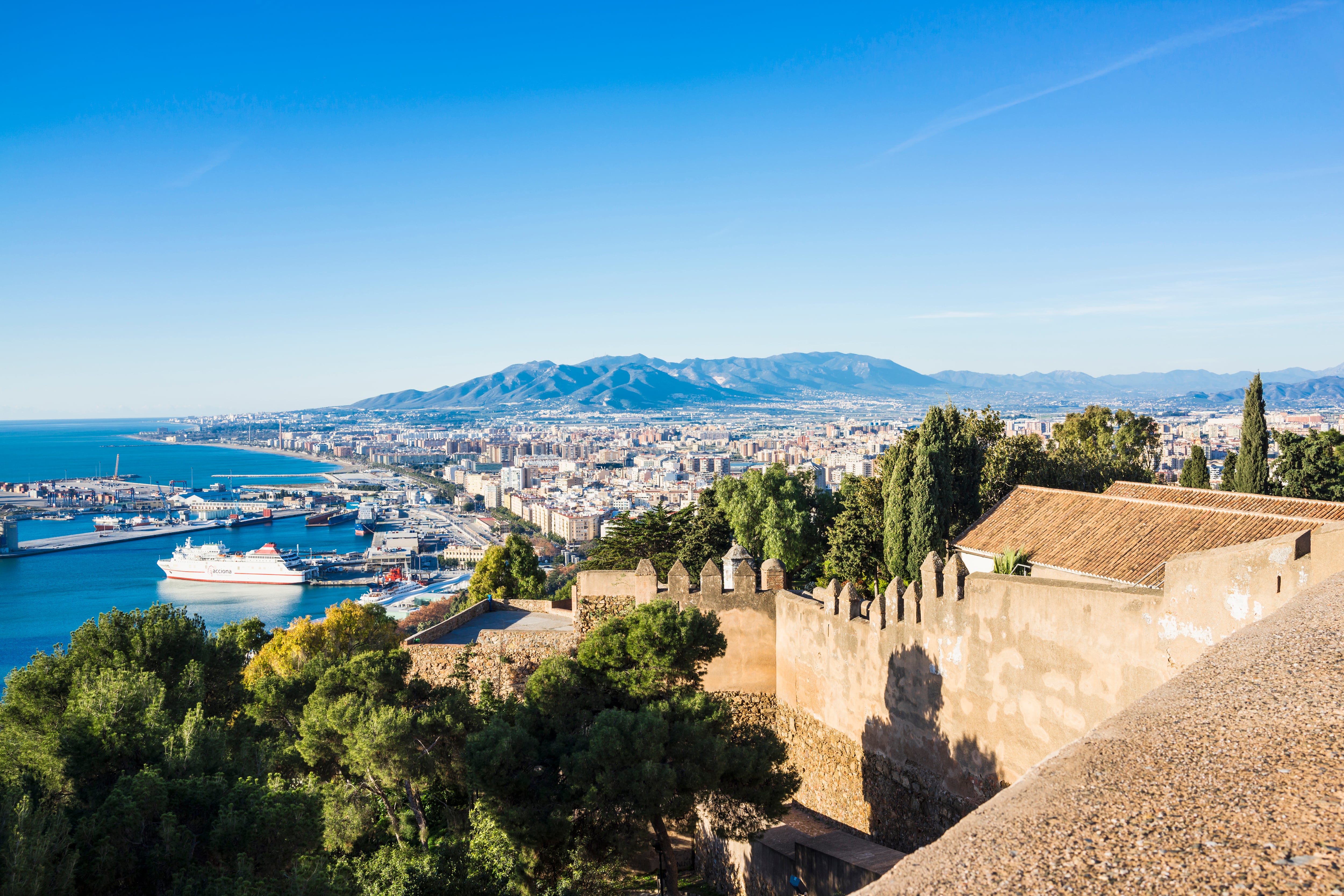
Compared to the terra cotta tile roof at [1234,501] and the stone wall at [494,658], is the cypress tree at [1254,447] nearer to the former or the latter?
the terra cotta tile roof at [1234,501]

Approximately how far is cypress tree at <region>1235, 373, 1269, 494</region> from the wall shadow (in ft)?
46.3

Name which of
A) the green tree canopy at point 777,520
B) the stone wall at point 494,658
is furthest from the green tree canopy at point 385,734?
the green tree canopy at point 777,520

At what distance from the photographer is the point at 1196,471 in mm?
23484

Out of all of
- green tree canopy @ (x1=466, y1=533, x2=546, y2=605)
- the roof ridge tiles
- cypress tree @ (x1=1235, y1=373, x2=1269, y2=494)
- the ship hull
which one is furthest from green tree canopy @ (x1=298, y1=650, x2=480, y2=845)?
the ship hull

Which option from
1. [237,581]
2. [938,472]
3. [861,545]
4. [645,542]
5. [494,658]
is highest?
[938,472]

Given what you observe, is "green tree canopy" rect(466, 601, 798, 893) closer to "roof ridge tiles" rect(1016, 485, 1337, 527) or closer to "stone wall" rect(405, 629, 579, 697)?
"stone wall" rect(405, 629, 579, 697)

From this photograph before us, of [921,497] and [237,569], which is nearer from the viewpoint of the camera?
[921,497]

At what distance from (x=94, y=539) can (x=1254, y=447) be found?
318 ft

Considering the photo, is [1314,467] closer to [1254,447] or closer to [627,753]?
[1254,447]

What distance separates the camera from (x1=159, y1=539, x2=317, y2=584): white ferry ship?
6850 cm

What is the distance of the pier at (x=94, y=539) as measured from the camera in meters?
78.0

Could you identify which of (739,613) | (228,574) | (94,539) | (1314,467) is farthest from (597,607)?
(94,539)

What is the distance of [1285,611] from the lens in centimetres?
514

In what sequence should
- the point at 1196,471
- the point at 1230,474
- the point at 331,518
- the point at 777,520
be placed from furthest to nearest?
the point at 331,518
the point at 1196,471
the point at 1230,474
the point at 777,520
